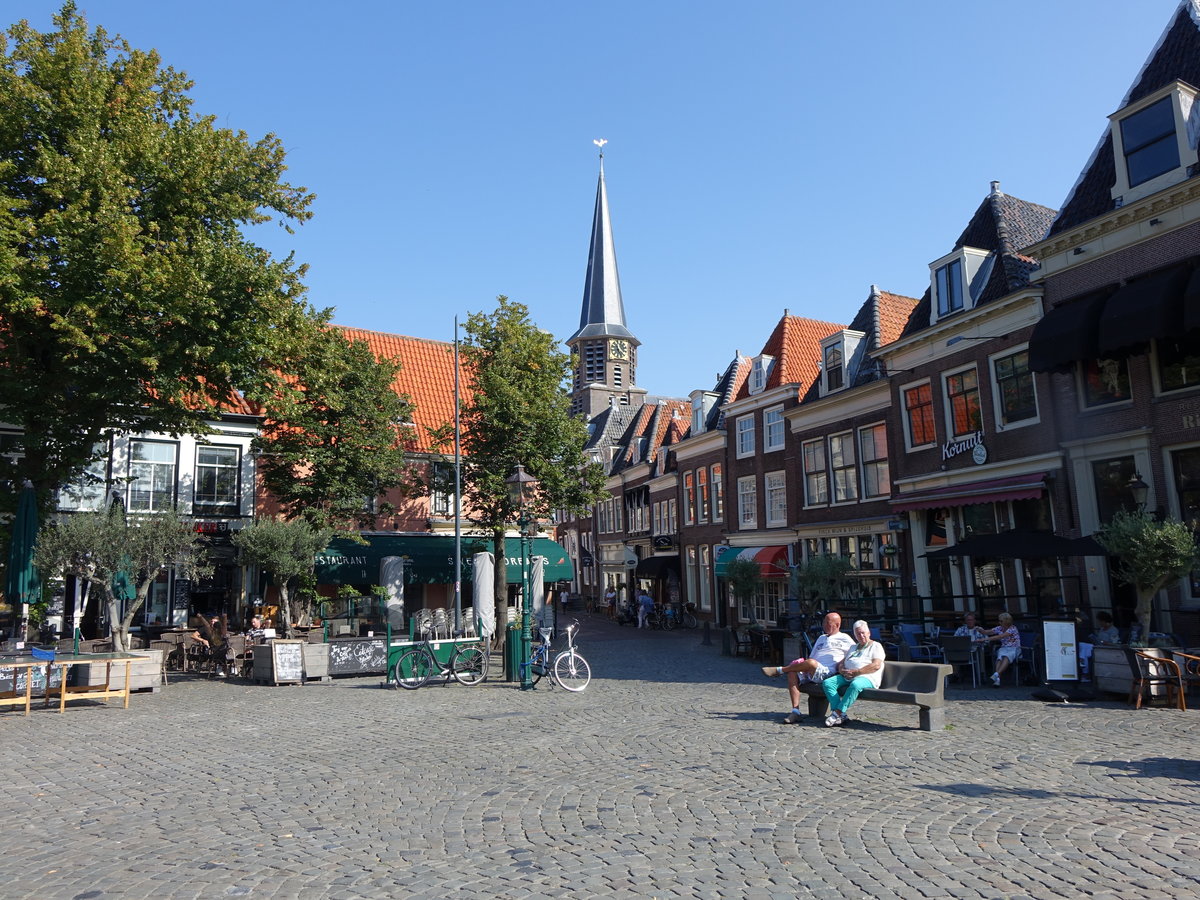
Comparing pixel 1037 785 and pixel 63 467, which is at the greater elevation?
pixel 63 467

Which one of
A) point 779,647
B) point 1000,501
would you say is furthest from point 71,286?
point 1000,501

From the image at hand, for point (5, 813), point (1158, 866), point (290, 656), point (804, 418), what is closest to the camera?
point (1158, 866)

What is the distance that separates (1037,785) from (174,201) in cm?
1882

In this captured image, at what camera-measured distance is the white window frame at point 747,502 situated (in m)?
32.7

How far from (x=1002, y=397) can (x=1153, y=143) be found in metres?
6.04

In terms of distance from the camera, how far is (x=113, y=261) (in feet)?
52.5

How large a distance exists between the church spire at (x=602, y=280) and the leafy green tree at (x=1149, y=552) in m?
60.9

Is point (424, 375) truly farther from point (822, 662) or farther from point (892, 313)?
point (822, 662)

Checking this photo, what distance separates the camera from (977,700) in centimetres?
1326

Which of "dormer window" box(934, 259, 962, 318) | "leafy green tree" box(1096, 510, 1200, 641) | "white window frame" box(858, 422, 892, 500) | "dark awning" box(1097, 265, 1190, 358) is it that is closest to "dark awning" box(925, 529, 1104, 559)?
"leafy green tree" box(1096, 510, 1200, 641)

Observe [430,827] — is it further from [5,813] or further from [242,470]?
[242,470]

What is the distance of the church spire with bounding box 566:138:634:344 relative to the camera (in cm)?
7419

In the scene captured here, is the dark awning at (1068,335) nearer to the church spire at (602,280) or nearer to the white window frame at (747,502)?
the white window frame at (747,502)

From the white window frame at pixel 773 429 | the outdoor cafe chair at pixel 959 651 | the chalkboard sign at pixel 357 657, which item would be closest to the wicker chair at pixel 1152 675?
the outdoor cafe chair at pixel 959 651
